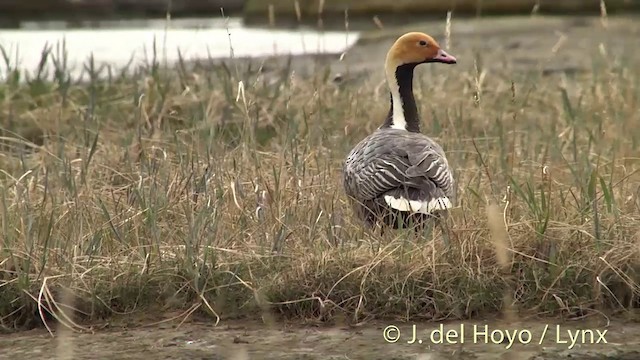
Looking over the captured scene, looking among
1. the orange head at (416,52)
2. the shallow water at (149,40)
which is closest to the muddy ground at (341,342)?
the orange head at (416,52)

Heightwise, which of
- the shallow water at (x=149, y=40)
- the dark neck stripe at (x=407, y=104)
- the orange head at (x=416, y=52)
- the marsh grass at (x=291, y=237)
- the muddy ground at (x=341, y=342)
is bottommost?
the muddy ground at (x=341, y=342)

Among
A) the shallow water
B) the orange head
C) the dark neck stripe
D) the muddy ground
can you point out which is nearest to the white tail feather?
the muddy ground

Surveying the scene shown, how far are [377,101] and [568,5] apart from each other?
408 inches

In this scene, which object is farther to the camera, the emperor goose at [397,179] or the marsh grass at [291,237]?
the emperor goose at [397,179]

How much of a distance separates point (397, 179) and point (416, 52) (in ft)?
3.50

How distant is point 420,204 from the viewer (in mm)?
5004

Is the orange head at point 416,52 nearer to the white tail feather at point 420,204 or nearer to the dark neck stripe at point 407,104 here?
the dark neck stripe at point 407,104

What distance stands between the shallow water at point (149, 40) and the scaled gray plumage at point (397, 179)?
5635mm

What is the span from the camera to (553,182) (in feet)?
17.2

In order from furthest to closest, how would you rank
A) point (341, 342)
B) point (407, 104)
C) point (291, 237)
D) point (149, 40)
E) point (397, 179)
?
point (149, 40) < point (407, 104) < point (397, 179) < point (291, 237) < point (341, 342)

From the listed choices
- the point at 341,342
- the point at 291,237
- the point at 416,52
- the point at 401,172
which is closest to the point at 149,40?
the point at 416,52

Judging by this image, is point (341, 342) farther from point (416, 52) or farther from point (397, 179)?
point (416, 52)

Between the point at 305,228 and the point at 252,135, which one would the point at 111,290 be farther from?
the point at 252,135

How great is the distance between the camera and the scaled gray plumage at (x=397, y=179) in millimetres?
5051
